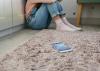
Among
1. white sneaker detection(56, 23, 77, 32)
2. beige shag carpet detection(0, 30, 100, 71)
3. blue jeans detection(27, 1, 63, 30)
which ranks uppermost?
blue jeans detection(27, 1, 63, 30)

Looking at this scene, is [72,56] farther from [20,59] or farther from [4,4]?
[4,4]

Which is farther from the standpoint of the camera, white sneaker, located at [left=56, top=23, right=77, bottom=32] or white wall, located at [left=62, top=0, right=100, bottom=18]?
white wall, located at [left=62, top=0, right=100, bottom=18]

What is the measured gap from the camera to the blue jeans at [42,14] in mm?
2025

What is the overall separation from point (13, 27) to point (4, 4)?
0.32m

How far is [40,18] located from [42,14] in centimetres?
5

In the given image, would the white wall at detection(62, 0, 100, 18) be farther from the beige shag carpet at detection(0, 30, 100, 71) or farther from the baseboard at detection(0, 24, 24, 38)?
the beige shag carpet at detection(0, 30, 100, 71)

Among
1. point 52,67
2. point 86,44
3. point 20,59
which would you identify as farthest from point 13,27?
point 52,67

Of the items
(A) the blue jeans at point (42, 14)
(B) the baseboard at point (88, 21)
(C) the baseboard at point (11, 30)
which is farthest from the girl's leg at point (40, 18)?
(B) the baseboard at point (88, 21)

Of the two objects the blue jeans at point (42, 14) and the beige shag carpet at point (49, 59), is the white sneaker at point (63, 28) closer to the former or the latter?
the blue jeans at point (42, 14)

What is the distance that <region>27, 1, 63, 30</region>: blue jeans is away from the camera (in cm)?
203

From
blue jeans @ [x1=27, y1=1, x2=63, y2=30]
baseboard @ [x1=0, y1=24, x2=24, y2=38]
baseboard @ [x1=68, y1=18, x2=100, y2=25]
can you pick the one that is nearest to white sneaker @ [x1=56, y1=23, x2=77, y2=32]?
blue jeans @ [x1=27, y1=1, x2=63, y2=30]

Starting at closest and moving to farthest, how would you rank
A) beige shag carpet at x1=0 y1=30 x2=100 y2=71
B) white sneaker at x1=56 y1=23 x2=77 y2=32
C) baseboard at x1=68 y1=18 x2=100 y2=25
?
beige shag carpet at x1=0 y1=30 x2=100 y2=71 < white sneaker at x1=56 y1=23 x2=77 y2=32 < baseboard at x1=68 y1=18 x2=100 y2=25

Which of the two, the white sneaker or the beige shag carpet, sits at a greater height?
the beige shag carpet

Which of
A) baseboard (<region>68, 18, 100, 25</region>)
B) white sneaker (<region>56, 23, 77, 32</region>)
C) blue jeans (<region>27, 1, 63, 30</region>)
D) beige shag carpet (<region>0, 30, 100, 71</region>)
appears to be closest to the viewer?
beige shag carpet (<region>0, 30, 100, 71</region>)
